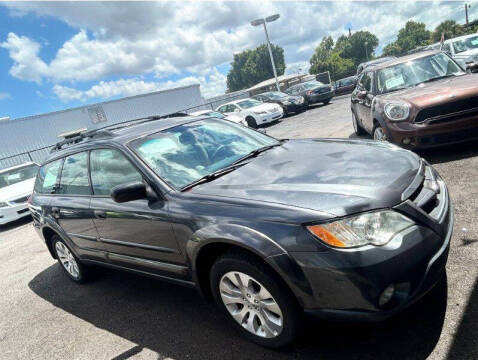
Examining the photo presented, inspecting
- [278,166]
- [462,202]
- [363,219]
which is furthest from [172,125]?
[462,202]

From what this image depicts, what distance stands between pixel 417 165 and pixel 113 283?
11.6ft

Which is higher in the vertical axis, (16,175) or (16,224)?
(16,175)

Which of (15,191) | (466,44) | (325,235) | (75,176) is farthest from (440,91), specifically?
(466,44)

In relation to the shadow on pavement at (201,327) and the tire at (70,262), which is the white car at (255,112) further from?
the shadow on pavement at (201,327)

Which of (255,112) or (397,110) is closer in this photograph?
(397,110)

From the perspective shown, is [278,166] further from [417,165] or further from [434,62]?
[434,62]

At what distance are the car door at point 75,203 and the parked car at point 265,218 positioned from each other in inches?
1.0

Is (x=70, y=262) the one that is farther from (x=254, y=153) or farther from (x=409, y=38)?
(x=409, y=38)

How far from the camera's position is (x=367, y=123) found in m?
6.52

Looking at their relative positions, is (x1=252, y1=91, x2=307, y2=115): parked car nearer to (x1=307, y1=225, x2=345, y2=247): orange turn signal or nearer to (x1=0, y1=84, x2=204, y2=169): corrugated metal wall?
(x1=0, y1=84, x2=204, y2=169): corrugated metal wall

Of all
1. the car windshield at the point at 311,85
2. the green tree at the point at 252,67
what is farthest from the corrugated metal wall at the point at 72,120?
the green tree at the point at 252,67

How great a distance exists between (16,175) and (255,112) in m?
9.33

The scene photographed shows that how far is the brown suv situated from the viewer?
465cm

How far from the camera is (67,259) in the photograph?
4.45 metres
